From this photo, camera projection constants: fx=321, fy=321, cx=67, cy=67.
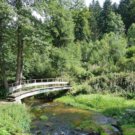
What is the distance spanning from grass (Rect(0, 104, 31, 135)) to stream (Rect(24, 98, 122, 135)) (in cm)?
81

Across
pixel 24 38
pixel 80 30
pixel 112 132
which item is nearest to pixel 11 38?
pixel 24 38

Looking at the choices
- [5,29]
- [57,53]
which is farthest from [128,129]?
[57,53]

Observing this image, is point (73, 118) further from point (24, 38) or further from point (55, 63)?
point (55, 63)

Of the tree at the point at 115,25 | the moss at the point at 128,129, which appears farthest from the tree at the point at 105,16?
the moss at the point at 128,129

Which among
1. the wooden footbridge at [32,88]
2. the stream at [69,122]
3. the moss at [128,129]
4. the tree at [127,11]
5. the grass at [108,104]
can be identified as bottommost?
the moss at [128,129]

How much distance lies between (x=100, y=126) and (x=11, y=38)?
14.6 m

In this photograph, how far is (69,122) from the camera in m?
25.8

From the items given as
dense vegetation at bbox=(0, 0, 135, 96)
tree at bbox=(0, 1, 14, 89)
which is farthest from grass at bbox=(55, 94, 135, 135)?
tree at bbox=(0, 1, 14, 89)

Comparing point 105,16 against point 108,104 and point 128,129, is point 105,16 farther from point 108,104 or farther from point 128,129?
point 128,129

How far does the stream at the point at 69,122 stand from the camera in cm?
2258

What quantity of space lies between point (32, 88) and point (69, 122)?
36.6 ft

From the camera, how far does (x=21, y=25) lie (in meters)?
30.2

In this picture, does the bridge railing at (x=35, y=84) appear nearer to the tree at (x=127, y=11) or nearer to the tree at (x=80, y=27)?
the tree at (x=80, y=27)

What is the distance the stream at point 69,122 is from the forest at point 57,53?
2.52 meters
